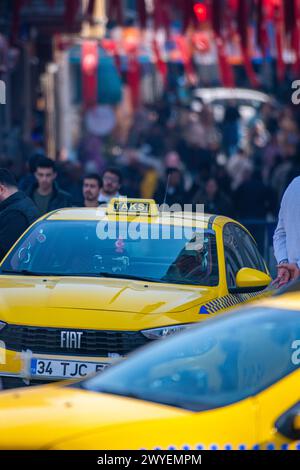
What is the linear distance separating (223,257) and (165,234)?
0.49m

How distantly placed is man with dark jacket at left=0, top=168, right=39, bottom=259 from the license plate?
264cm

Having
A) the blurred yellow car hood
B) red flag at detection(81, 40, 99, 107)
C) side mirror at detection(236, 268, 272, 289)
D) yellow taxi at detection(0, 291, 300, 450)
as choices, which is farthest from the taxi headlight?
red flag at detection(81, 40, 99, 107)

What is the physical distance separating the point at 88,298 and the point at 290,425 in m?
4.09

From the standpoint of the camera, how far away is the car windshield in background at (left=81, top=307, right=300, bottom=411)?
18.8 ft

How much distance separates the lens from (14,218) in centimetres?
1162

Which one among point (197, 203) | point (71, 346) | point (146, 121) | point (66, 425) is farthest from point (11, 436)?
point (146, 121)

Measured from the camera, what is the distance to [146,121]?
34.0 m

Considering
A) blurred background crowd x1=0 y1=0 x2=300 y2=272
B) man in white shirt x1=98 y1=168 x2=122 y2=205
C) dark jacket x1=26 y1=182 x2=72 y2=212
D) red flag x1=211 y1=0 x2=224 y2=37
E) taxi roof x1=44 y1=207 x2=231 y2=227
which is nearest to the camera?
taxi roof x1=44 y1=207 x2=231 y2=227

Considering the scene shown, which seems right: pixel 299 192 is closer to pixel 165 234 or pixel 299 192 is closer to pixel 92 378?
pixel 165 234

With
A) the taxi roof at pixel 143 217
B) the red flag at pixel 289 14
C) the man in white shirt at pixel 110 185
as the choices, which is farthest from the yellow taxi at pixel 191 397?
the red flag at pixel 289 14

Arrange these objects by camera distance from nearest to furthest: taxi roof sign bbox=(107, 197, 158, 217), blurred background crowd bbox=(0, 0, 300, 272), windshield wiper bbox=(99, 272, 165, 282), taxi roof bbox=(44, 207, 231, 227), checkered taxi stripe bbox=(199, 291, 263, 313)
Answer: checkered taxi stripe bbox=(199, 291, 263, 313)
windshield wiper bbox=(99, 272, 165, 282)
taxi roof bbox=(44, 207, 231, 227)
taxi roof sign bbox=(107, 197, 158, 217)
blurred background crowd bbox=(0, 0, 300, 272)

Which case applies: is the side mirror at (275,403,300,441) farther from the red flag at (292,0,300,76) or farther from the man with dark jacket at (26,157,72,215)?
the red flag at (292,0,300,76)

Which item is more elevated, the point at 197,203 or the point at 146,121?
the point at 146,121

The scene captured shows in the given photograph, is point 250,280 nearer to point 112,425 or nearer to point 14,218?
point 14,218
